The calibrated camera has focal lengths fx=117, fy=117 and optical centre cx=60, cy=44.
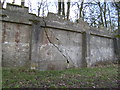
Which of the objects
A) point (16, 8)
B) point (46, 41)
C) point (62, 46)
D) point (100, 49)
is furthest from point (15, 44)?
point (100, 49)

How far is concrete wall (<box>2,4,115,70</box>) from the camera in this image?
6395mm

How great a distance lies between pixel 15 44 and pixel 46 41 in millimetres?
1875

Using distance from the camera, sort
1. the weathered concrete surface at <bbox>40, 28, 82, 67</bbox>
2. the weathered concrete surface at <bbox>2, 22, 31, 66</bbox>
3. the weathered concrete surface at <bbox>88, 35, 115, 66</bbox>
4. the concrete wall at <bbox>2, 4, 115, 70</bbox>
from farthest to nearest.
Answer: the weathered concrete surface at <bbox>88, 35, 115, 66</bbox> < the weathered concrete surface at <bbox>40, 28, 82, 67</bbox> < the concrete wall at <bbox>2, 4, 115, 70</bbox> < the weathered concrete surface at <bbox>2, 22, 31, 66</bbox>

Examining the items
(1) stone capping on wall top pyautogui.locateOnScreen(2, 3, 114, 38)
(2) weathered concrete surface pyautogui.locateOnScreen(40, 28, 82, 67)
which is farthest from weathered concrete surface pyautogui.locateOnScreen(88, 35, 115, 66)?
(2) weathered concrete surface pyautogui.locateOnScreen(40, 28, 82, 67)

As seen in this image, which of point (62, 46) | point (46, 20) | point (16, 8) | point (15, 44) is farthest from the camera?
point (62, 46)

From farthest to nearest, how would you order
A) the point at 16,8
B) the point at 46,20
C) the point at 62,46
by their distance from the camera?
the point at 62,46 → the point at 46,20 → the point at 16,8

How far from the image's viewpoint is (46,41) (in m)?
7.41

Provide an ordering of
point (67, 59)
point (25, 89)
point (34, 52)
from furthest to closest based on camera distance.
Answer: point (67, 59) → point (34, 52) → point (25, 89)

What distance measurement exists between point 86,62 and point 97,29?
3201mm

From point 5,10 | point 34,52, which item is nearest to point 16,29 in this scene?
point 5,10

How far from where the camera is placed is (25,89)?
11.6 feet

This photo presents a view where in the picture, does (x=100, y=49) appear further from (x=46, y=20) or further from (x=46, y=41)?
(x=46, y=20)

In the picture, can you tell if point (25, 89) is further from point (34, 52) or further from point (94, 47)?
point (94, 47)

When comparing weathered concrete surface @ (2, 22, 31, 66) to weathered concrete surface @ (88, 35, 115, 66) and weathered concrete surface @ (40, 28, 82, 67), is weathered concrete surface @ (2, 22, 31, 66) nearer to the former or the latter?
weathered concrete surface @ (40, 28, 82, 67)
